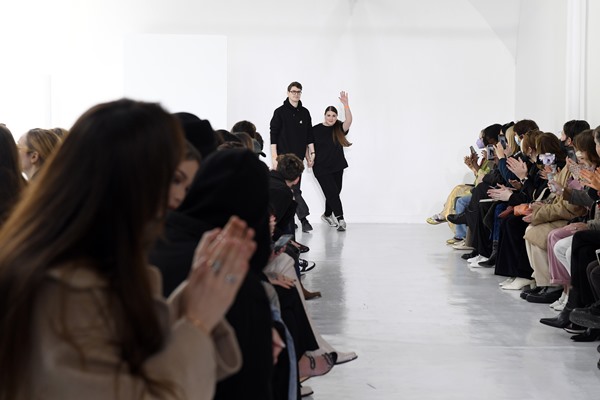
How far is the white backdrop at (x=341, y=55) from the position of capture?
10.8m

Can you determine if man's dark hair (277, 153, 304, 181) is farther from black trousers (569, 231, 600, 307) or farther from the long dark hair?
the long dark hair

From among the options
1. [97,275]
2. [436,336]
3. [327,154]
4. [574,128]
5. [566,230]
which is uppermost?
[574,128]

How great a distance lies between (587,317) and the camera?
13.8ft

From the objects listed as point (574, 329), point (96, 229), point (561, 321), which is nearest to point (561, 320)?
point (561, 321)

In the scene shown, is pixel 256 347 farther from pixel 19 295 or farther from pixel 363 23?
pixel 363 23

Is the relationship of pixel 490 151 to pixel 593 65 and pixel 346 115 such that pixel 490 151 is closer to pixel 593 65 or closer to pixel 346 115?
pixel 593 65

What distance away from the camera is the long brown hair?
108cm

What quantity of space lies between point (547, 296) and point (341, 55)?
599 cm

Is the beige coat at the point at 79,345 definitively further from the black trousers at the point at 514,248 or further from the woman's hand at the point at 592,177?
the black trousers at the point at 514,248

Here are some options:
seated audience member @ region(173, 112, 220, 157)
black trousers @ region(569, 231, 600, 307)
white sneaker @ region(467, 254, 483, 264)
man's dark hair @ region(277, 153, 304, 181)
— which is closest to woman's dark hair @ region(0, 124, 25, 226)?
seated audience member @ region(173, 112, 220, 157)

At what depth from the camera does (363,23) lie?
428 inches

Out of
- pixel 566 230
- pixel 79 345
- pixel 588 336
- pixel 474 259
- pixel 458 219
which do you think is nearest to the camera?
pixel 79 345

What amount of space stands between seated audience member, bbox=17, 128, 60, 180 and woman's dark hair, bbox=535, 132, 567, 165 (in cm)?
317

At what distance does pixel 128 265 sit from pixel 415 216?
1000 centimetres
